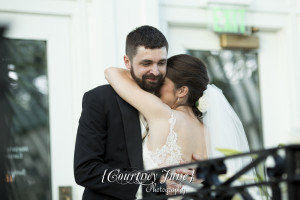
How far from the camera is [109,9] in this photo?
3695mm

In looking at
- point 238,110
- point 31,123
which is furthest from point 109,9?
point 238,110

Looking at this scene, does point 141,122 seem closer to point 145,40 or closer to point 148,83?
point 148,83

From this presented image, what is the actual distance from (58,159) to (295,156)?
2659 mm

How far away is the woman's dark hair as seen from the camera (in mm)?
2762

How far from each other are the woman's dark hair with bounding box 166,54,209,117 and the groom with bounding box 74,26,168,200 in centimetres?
12

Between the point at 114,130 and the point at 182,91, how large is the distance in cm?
46

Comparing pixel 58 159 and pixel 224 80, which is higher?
pixel 224 80

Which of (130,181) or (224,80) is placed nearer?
(130,181)

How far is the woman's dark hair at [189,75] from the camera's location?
276 cm

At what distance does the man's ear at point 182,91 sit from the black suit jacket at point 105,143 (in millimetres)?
293

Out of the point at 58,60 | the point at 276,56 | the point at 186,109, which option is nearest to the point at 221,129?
the point at 186,109

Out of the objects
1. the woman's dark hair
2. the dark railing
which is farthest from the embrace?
the dark railing

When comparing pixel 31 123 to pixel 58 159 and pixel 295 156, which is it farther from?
pixel 295 156

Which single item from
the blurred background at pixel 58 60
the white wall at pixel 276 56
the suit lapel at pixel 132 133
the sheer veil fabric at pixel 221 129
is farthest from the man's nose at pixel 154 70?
the white wall at pixel 276 56
